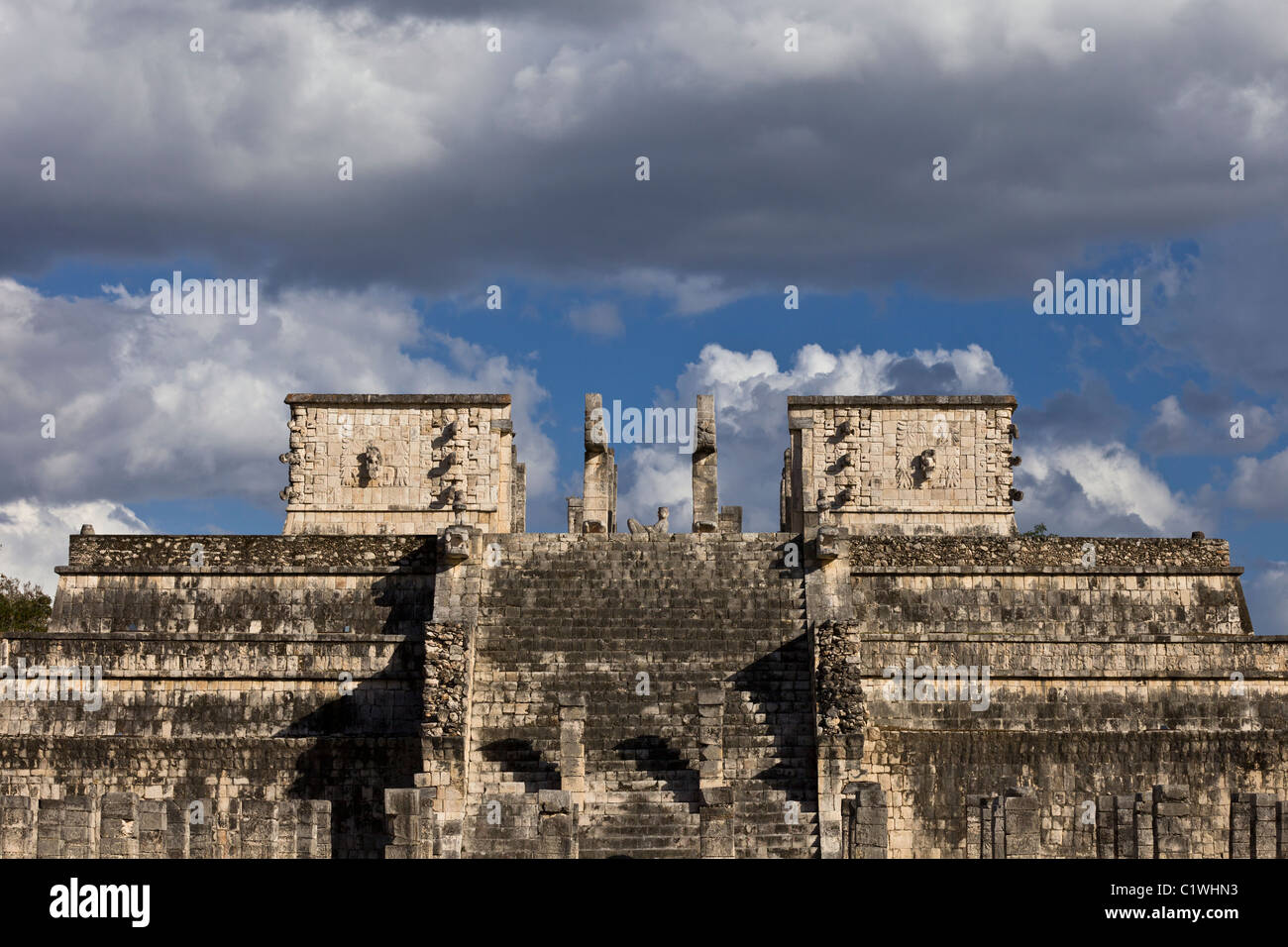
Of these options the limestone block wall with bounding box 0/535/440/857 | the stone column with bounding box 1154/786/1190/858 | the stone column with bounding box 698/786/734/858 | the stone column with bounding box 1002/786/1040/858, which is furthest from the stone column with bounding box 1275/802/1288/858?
the limestone block wall with bounding box 0/535/440/857

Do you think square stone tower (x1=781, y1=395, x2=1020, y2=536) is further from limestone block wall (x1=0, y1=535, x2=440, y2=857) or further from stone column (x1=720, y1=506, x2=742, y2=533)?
limestone block wall (x1=0, y1=535, x2=440, y2=857)

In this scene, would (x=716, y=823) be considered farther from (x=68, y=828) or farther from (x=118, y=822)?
(x=68, y=828)

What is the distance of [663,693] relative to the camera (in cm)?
2884

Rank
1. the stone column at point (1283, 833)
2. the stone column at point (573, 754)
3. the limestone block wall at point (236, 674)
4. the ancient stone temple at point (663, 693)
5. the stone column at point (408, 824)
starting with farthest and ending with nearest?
the limestone block wall at point (236, 674)
the stone column at point (573, 754)
the ancient stone temple at point (663, 693)
the stone column at point (408, 824)
the stone column at point (1283, 833)

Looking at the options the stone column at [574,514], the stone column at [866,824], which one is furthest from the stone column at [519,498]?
the stone column at [866,824]

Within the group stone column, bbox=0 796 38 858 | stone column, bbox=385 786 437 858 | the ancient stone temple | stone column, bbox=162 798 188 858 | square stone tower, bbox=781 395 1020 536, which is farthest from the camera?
square stone tower, bbox=781 395 1020 536

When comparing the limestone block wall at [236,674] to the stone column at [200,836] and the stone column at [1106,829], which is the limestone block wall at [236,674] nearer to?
the stone column at [200,836]

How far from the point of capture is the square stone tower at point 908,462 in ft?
120

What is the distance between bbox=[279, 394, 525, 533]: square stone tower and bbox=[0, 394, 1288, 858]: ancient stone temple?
9.73ft

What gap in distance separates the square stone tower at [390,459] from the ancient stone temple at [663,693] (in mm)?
2966

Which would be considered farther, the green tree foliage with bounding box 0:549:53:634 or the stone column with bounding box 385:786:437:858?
the green tree foliage with bounding box 0:549:53:634

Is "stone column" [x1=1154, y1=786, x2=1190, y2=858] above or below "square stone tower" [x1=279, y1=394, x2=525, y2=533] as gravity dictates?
below

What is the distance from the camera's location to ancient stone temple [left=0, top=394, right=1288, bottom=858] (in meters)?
25.9
